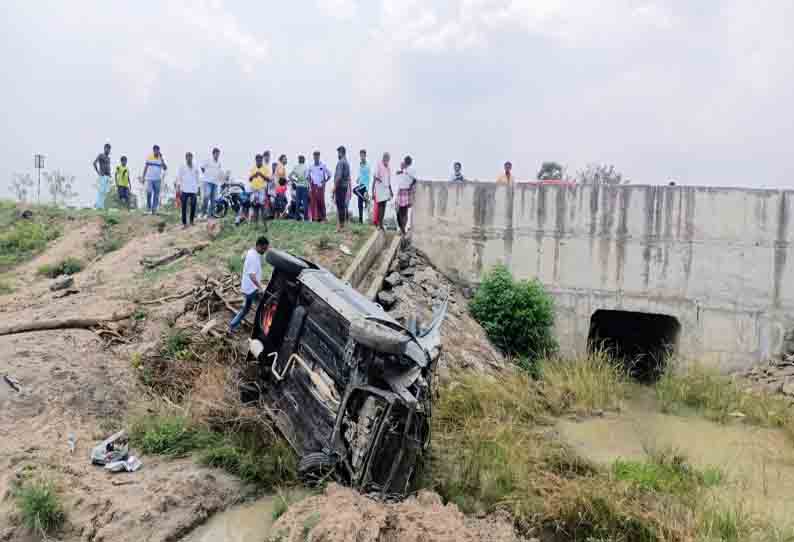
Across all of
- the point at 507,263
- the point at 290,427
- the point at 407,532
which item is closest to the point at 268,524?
the point at 290,427

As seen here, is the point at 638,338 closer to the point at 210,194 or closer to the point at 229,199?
the point at 229,199

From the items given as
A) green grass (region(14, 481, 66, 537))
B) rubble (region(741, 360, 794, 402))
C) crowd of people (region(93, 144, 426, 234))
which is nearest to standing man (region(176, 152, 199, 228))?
crowd of people (region(93, 144, 426, 234))

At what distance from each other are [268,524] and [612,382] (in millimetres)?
6686

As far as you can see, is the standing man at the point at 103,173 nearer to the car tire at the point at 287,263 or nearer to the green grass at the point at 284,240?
the green grass at the point at 284,240

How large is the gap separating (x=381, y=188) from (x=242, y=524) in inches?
317

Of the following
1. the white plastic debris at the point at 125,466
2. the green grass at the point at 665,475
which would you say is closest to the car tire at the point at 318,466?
the white plastic debris at the point at 125,466

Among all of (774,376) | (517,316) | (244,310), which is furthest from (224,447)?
(774,376)

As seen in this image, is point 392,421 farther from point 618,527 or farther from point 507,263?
point 507,263

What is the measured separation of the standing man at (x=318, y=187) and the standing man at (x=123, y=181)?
566 cm

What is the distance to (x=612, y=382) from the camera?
9875 mm

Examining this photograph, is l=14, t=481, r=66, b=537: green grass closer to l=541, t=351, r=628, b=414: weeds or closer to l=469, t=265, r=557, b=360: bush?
Answer: l=541, t=351, r=628, b=414: weeds

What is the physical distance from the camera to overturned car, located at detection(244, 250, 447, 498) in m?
4.66

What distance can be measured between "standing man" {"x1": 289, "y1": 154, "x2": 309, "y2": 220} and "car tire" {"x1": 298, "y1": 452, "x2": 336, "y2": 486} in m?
8.59

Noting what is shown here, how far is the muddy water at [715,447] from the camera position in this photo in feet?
20.9
